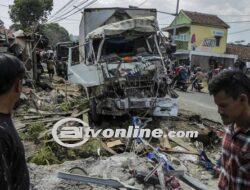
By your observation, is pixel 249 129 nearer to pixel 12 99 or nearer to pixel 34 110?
pixel 12 99

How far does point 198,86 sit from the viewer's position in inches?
922

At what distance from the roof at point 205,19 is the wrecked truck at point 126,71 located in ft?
106

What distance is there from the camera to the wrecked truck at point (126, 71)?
33.4ft

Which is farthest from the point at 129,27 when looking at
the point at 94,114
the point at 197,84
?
the point at 197,84

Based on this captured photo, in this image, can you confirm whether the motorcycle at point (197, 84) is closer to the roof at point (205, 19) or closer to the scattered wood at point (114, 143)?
the scattered wood at point (114, 143)

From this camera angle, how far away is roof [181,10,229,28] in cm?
4362

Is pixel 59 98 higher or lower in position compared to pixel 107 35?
lower

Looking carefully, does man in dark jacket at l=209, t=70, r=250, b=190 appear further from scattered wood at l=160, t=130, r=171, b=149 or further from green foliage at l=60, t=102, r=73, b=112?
green foliage at l=60, t=102, r=73, b=112

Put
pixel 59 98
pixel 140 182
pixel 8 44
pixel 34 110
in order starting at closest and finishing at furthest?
1. pixel 140 182
2. pixel 34 110
3. pixel 59 98
4. pixel 8 44

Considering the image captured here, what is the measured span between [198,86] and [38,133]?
1519 cm

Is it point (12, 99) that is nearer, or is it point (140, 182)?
point (12, 99)

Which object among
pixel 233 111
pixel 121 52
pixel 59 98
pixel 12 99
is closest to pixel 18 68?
pixel 12 99

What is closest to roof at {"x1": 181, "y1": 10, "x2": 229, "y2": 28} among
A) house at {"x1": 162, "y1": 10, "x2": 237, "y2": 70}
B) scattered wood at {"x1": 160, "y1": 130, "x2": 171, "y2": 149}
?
house at {"x1": 162, "y1": 10, "x2": 237, "y2": 70}

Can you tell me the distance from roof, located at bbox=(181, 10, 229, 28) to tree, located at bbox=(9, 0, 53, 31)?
15.5m
